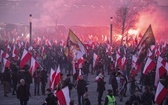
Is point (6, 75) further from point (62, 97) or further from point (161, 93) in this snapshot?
point (161, 93)

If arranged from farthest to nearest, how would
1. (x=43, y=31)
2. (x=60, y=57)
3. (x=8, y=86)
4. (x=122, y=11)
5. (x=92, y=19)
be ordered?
1. (x=92, y=19)
2. (x=43, y=31)
3. (x=122, y=11)
4. (x=60, y=57)
5. (x=8, y=86)

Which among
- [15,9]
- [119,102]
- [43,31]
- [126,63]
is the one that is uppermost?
[15,9]

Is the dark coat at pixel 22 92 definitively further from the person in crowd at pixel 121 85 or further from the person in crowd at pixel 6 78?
the person in crowd at pixel 121 85

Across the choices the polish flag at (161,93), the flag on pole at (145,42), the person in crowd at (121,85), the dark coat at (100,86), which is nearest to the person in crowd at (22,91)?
the dark coat at (100,86)

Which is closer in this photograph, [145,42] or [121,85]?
[121,85]

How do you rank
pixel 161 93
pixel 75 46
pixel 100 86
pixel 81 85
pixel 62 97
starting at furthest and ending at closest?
pixel 75 46 < pixel 100 86 < pixel 81 85 < pixel 161 93 < pixel 62 97

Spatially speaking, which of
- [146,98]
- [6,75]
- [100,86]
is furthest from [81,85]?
[6,75]

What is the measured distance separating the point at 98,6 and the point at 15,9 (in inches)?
680

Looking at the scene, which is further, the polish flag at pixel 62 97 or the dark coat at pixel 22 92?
the dark coat at pixel 22 92

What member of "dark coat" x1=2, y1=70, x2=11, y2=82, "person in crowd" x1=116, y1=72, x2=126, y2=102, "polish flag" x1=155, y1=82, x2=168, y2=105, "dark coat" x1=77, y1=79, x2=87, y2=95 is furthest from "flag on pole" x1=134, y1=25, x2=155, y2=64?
"polish flag" x1=155, y1=82, x2=168, y2=105

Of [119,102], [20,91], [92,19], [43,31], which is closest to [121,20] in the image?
[43,31]

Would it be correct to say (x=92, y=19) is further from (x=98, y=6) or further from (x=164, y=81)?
(x=164, y=81)

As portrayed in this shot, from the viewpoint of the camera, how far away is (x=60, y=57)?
Result: 29109 mm

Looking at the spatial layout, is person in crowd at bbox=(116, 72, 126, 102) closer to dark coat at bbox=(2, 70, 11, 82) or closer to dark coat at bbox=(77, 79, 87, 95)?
dark coat at bbox=(77, 79, 87, 95)
